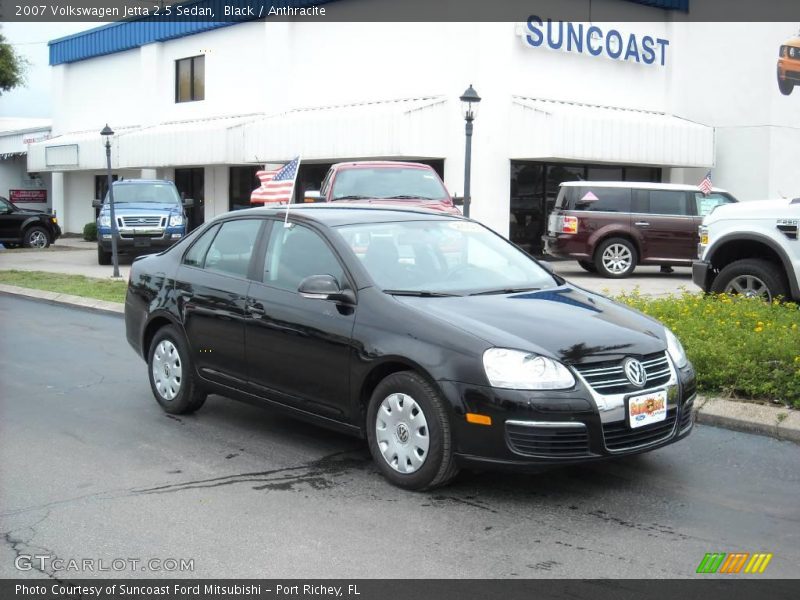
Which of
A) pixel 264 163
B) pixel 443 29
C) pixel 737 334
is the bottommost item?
pixel 737 334

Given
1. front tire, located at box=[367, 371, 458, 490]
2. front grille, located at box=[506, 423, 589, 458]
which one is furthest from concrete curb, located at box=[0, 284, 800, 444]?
front tire, located at box=[367, 371, 458, 490]

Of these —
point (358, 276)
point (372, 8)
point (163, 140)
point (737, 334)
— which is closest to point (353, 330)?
point (358, 276)

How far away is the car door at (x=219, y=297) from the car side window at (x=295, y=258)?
0.68ft

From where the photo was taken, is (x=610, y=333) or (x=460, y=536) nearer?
(x=460, y=536)

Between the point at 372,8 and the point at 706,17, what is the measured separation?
30.1 feet

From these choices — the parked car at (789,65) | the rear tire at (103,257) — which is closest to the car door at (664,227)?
the parked car at (789,65)

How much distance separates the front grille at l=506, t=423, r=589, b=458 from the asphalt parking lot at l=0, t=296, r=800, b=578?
34 cm

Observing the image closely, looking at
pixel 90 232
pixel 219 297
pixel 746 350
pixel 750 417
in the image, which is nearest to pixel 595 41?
pixel 746 350

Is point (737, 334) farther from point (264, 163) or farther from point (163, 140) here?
point (163, 140)

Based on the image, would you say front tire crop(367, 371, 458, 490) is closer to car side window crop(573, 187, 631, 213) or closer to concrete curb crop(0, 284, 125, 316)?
concrete curb crop(0, 284, 125, 316)

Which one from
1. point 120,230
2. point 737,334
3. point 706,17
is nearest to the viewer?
point 737,334

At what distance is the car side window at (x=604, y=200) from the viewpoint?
61.8 feet

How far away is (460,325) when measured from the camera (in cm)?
534

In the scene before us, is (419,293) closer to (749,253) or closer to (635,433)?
(635,433)
